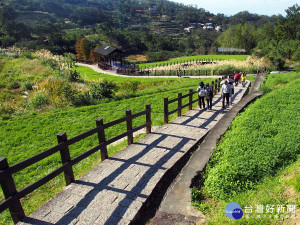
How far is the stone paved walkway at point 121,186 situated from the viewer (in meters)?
3.93

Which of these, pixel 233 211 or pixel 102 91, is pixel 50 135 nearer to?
pixel 102 91

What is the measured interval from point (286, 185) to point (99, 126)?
13.6 ft

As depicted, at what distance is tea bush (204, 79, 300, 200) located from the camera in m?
4.43

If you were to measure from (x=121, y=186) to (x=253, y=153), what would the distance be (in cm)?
297

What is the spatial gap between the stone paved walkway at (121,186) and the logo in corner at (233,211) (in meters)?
1.47

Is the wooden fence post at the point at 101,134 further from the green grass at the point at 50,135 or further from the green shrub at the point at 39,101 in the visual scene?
the green shrub at the point at 39,101

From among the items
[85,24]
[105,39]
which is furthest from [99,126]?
[85,24]

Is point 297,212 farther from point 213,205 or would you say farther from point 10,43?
point 10,43

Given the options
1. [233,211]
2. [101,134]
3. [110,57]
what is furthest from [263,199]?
[110,57]

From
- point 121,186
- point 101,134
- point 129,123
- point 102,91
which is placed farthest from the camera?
point 102,91

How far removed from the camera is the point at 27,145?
8453 mm

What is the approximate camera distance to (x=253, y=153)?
4.99 metres

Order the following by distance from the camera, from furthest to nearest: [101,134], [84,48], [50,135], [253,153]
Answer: [84,48] → [50,135] → [101,134] → [253,153]

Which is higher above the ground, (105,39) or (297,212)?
(105,39)
